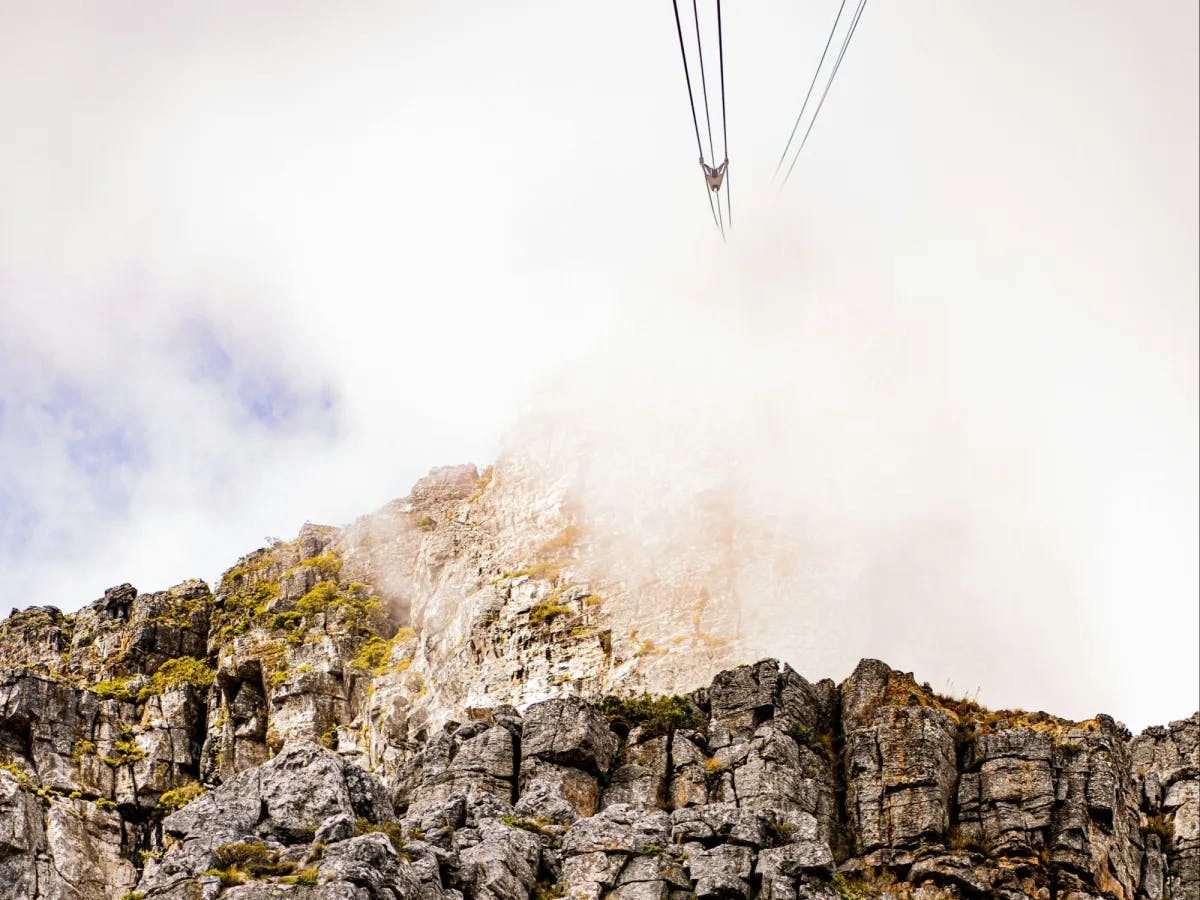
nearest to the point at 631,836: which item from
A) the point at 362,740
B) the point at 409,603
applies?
the point at 362,740

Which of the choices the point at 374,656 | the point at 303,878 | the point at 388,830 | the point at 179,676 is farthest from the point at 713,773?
the point at 179,676

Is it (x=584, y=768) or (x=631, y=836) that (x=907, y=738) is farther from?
(x=631, y=836)

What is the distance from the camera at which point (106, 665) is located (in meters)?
95.1

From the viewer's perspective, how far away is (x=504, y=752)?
63.7 meters

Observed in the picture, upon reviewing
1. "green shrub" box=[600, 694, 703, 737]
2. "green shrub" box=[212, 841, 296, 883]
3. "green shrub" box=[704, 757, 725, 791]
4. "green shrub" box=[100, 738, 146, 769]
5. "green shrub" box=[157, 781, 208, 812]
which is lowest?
"green shrub" box=[212, 841, 296, 883]

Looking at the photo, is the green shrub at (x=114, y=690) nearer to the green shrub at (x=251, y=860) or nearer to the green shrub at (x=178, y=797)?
the green shrub at (x=178, y=797)

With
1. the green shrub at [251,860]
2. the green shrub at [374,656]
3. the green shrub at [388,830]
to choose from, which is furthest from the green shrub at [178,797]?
the green shrub at [251,860]

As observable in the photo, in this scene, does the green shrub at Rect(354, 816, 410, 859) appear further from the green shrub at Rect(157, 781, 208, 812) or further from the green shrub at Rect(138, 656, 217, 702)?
the green shrub at Rect(138, 656, 217, 702)

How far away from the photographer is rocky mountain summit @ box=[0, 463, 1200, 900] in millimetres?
49844

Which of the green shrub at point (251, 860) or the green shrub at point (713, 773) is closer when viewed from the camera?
the green shrub at point (251, 860)

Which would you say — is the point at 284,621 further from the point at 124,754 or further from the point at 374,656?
the point at 124,754

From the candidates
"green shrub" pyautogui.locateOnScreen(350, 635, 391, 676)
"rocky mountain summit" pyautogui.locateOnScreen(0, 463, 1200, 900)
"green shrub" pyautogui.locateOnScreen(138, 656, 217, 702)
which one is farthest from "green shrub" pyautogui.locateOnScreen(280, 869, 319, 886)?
"green shrub" pyautogui.locateOnScreen(138, 656, 217, 702)

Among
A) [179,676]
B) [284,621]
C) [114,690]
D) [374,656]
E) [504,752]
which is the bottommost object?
[504,752]

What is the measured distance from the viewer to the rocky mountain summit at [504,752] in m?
49.8
